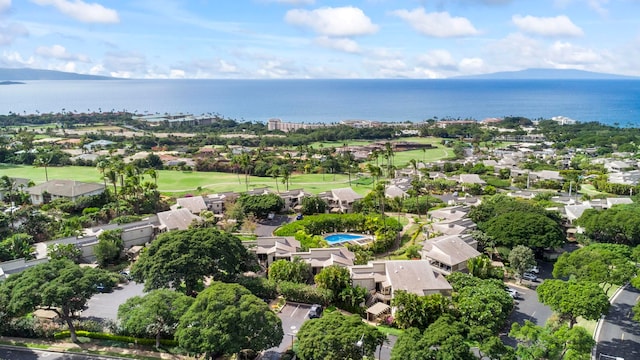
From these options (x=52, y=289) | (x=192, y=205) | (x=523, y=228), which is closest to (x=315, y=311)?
(x=52, y=289)

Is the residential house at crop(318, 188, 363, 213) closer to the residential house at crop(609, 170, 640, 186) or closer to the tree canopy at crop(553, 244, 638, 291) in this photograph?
the tree canopy at crop(553, 244, 638, 291)

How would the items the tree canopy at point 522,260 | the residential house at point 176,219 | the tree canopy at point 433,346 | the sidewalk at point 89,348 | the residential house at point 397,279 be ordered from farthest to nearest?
the residential house at point 176,219
the tree canopy at point 522,260
the residential house at point 397,279
the sidewalk at point 89,348
the tree canopy at point 433,346

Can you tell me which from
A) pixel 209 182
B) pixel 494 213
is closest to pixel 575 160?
pixel 494 213

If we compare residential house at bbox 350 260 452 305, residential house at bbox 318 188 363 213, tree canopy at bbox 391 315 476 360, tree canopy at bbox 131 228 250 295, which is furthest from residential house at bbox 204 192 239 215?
tree canopy at bbox 391 315 476 360

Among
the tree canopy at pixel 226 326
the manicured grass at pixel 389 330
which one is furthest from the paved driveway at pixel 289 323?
the manicured grass at pixel 389 330

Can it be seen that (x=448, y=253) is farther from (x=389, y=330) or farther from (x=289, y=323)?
(x=289, y=323)

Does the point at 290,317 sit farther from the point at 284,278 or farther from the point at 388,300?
the point at 388,300

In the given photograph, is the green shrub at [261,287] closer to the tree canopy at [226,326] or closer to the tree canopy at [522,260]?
the tree canopy at [226,326]
